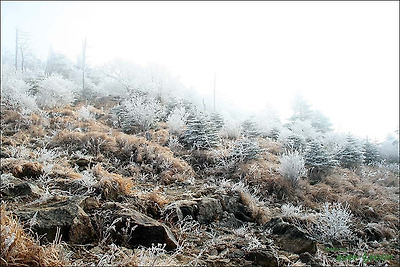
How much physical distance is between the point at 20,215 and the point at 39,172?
1.87 m

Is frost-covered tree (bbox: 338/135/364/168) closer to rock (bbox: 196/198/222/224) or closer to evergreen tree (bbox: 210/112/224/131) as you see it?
evergreen tree (bbox: 210/112/224/131)

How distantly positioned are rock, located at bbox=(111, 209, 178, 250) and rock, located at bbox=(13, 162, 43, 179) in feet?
7.25

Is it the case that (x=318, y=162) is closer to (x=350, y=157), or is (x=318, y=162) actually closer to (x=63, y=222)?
(x=350, y=157)

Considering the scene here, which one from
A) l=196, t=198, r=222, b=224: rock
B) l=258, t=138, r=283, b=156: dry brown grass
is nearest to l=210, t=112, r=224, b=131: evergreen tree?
l=258, t=138, r=283, b=156: dry brown grass

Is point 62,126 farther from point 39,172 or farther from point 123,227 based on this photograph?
point 123,227

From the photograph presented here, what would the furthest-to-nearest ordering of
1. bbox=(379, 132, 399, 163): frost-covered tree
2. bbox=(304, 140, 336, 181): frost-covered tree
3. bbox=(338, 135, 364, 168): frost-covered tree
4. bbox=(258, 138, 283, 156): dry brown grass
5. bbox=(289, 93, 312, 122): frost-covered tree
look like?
bbox=(289, 93, 312, 122): frost-covered tree < bbox=(379, 132, 399, 163): frost-covered tree < bbox=(338, 135, 364, 168): frost-covered tree < bbox=(258, 138, 283, 156): dry brown grass < bbox=(304, 140, 336, 181): frost-covered tree

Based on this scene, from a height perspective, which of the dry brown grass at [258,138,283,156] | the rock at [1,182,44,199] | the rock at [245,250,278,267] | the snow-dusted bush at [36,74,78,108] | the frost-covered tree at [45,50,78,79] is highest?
the frost-covered tree at [45,50,78,79]

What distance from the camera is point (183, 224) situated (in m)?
4.13

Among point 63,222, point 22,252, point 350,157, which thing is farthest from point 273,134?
point 22,252

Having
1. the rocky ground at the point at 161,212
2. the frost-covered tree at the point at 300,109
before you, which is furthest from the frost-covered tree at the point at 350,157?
the frost-covered tree at the point at 300,109

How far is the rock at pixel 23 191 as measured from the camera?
3738mm

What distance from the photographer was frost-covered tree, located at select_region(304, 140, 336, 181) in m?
8.90

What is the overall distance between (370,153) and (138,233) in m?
15.1

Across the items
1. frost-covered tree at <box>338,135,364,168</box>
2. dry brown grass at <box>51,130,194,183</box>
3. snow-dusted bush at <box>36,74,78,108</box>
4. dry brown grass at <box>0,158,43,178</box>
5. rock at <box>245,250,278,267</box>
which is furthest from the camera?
snow-dusted bush at <box>36,74,78,108</box>
